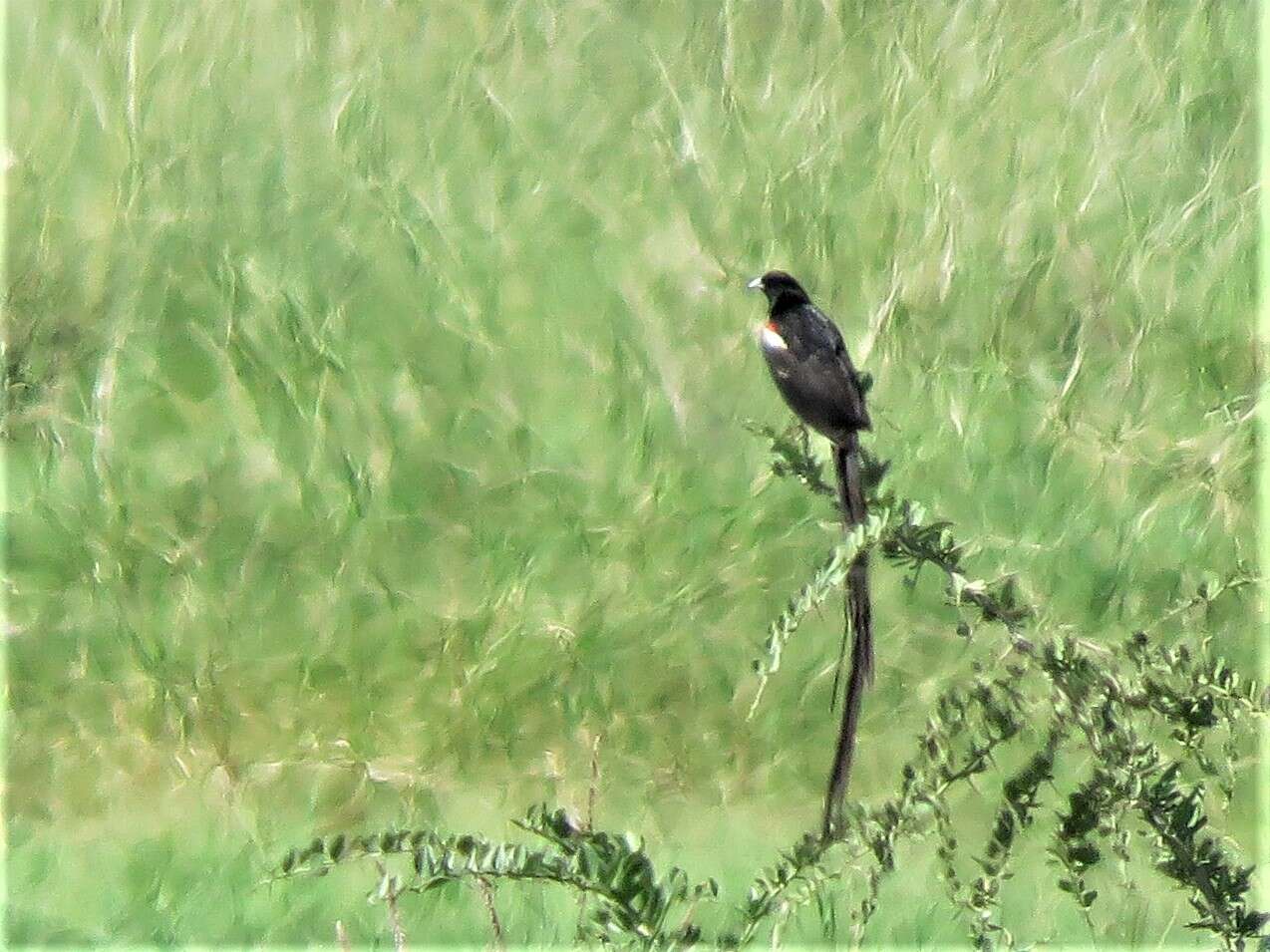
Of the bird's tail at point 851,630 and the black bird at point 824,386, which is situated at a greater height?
the black bird at point 824,386

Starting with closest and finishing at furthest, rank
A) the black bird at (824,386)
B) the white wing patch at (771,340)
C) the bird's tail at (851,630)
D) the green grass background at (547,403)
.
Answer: the bird's tail at (851,630) < the black bird at (824,386) < the white wing patch at (771,340) < the green grass background at (547,403)

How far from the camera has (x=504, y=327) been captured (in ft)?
9.09

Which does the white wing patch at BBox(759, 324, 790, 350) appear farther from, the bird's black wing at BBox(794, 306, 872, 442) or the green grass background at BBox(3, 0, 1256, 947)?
the green grass background at BBox(3, 0, 1256, 947)

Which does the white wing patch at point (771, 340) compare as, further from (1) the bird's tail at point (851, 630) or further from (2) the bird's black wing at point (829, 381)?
(1) the bird's tail at point (851, 630)

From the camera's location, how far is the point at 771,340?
2.33 meters

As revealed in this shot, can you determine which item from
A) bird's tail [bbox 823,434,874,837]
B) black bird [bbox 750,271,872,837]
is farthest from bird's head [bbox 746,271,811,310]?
bird's tail [bbox 823,434,874,837]

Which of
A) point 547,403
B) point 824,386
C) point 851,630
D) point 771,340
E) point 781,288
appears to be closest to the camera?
point 851,630

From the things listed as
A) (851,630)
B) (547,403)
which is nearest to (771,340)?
(547,403)

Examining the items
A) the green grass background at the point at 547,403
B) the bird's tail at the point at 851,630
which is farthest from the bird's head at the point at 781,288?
the bird's tail at the point at 851,630

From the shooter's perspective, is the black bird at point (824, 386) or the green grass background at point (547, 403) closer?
the black bird at point (824, 386)

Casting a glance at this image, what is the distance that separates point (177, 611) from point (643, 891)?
1.46 m

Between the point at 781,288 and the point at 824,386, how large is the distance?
0.48 metres

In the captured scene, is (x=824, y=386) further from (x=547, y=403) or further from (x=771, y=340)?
(x=547, y=403)

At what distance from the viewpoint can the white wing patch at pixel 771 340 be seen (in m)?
2.30
